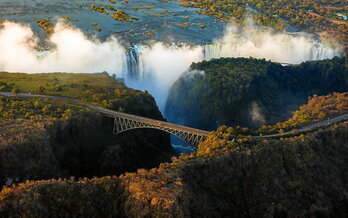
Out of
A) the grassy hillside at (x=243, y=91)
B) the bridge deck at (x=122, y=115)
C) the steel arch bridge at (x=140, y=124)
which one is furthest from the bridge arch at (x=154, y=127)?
the grassy hillside at (x=243, y=91)

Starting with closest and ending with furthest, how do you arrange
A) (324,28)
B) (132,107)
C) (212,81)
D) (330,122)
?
(330,122) → (132,107) → (212,81) → (324,28)

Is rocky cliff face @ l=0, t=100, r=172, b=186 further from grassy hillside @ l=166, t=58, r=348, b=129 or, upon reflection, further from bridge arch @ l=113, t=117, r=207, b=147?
grassy hillside @ l=166, t=58, r=348, b=129

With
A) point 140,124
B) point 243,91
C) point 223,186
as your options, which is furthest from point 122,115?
point 243,91

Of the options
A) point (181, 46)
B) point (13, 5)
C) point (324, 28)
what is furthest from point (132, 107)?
point (324, 28)

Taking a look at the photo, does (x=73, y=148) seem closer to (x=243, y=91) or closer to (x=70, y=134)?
(x=70, y=134)

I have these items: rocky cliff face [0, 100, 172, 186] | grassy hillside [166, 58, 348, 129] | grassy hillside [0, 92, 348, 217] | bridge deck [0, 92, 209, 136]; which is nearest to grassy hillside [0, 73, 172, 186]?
rocky cliff face [0, 100, 172, 186]

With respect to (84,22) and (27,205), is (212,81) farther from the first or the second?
(27,205)
